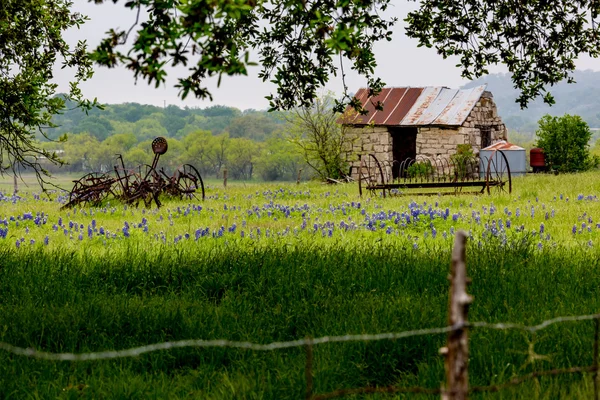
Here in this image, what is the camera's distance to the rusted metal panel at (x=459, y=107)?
3011 cm

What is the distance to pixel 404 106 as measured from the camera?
32.6 metres

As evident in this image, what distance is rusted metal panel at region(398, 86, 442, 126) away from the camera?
31.2 m

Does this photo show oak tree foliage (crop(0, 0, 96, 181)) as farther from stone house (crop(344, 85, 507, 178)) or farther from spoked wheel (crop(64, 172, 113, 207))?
stone house (crop(344, 85, 507, 178))

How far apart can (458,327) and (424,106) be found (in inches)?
1229

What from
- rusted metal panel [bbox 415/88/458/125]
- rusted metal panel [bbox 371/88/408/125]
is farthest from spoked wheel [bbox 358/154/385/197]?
rusted metal panel [bbox 415/88/458/125]

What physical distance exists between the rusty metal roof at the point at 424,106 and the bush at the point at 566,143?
14.1 feet

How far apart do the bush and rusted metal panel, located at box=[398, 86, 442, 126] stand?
19.0 ft

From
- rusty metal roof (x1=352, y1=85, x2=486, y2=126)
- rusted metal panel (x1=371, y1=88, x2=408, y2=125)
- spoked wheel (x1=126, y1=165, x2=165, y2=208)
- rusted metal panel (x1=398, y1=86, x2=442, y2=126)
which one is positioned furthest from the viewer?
rusted metal panel (x1=371, y1=88, x2=408, y2=125)

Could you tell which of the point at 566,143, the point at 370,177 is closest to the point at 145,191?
the point at 370,177

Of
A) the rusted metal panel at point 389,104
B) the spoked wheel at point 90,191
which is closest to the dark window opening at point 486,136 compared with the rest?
the rusted metal panel at point 389,104

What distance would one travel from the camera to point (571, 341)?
15.3 feet

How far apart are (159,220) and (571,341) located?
968 cm

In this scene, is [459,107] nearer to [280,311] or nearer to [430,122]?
[430,122]

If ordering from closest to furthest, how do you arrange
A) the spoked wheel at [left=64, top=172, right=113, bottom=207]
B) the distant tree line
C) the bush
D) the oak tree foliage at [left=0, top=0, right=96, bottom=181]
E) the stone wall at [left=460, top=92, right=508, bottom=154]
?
the oak tree foliage at [left=0, top=0, right=96, bottom=181]
the spoked wheel at [left=64, top=172, right=113, bottom=207]
the stone wall at [left=460, top=92, right=508, bottom=154]
the bush
the distant tree line
